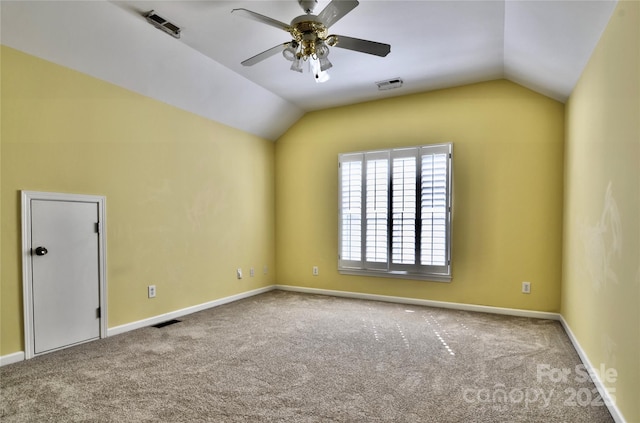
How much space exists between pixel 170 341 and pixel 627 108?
13.0 feet

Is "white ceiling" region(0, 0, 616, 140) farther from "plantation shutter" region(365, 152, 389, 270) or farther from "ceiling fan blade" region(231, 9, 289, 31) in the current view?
"plantation shutter" region(365, 152, 389, 270)

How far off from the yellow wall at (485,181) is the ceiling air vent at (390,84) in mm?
422

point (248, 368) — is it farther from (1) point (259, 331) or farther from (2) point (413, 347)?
(2) point (413, 347)

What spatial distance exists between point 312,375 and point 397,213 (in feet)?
9.08

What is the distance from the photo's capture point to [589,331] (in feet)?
9.01

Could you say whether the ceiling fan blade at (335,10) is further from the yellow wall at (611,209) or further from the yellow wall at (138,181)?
the yellow wall at (138,181)

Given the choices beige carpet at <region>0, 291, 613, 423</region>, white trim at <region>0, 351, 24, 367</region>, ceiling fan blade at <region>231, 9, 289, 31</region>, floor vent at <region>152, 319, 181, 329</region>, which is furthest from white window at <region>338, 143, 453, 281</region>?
white trim at <region>0, 351, 24, 367</region>

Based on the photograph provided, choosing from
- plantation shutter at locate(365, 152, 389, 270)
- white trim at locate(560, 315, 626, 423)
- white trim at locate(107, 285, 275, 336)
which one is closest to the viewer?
white trim at locate(560, 315, 626, 423)

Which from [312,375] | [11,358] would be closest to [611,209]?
[312,375]

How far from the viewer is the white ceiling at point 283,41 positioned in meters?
2.74

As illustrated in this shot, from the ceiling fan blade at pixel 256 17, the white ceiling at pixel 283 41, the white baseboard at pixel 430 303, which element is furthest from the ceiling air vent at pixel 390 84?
the white baseboard at pixel 430 303

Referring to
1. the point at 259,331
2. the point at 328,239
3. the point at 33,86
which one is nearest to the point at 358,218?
the point at 328,239

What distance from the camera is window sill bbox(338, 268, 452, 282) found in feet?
15.2

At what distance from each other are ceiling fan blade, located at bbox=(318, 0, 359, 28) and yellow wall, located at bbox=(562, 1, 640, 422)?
5.17ft
